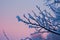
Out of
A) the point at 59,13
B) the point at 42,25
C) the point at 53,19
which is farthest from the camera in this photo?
the point at 53,19

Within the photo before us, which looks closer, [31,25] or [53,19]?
[31,25]

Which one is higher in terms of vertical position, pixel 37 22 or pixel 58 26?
pixel 37 22

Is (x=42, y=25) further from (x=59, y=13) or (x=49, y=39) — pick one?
(x=49, y=39)

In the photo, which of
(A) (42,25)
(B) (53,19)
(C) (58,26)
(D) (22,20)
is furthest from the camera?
(B) (53,19)

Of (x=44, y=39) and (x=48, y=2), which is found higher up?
(x=48, y=2)

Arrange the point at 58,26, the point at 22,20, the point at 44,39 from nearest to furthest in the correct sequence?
the point at 22,20 < the point at 58,26 < the point at 44,39

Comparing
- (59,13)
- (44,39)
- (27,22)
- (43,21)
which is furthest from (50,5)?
(44,39)

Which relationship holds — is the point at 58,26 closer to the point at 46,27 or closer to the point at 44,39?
the point at 46,27

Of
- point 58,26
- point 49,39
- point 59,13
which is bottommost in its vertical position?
point 49,39

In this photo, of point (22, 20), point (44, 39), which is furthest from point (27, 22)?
point (44, 39)

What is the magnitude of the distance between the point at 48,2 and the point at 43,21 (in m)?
1.48

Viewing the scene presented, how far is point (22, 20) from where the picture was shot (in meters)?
2.71

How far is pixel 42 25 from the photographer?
2906mm

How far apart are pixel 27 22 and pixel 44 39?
16.4 feet
